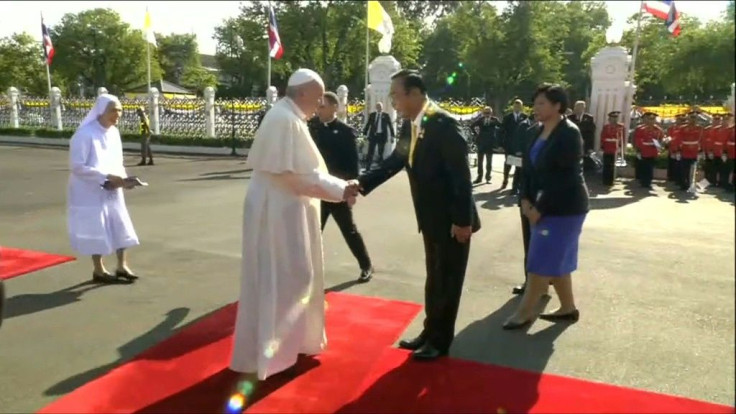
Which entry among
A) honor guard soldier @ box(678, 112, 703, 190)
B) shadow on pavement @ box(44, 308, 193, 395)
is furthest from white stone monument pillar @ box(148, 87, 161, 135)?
shadow on pavement @ box(44, 308, 193, 395)

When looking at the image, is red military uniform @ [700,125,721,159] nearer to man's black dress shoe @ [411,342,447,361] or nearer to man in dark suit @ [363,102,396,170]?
man in dark suit @ [363,102,396,170]

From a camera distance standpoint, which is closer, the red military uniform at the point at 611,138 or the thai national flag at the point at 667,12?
the red military uniform at the point at 611,138

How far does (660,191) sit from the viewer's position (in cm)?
1277

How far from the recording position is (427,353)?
4.04m

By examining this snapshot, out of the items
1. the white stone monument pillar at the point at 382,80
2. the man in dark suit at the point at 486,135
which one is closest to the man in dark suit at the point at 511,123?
the man in dark suit at the point at 486,135

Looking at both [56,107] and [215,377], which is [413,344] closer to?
[215,377]

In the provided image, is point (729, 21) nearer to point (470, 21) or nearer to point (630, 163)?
point (630, 163)

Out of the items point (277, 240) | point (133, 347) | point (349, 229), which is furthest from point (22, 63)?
point (277, 240)

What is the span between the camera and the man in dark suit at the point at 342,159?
19.5ft

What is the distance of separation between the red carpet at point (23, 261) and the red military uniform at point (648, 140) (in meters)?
11.3

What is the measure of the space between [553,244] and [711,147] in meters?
9.95

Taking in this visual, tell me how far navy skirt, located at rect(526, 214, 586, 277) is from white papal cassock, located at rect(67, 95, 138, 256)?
3.79m

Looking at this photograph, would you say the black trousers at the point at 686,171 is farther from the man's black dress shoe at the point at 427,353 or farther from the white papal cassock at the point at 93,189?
the white papal cassock at the point at 93,189

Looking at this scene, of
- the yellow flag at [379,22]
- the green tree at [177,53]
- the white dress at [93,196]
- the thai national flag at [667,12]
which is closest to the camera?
the white dress at [93,196]
